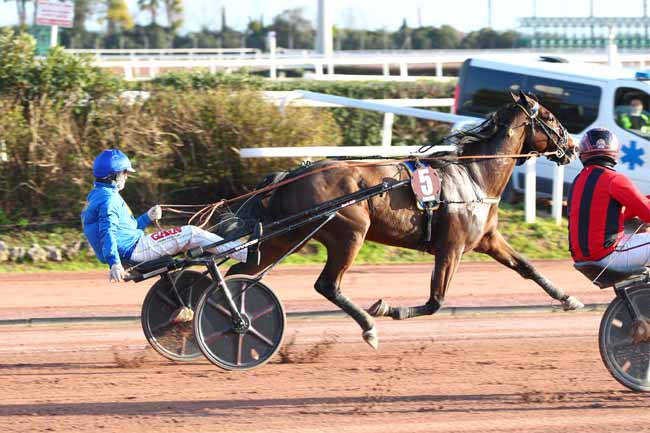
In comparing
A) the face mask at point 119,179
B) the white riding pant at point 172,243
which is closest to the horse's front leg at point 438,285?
the white riding pant at point 172,243

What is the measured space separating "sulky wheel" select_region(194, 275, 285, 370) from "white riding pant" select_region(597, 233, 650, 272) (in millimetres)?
2063

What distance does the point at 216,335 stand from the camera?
22.2 feet

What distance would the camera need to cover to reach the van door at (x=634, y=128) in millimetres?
12250

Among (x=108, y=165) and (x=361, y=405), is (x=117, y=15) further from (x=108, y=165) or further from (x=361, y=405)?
(x=361, y=405)

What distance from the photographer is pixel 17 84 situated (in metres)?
12.3

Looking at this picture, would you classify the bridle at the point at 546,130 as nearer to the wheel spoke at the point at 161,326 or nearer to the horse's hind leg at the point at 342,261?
the horse's hind leg at the point at 342,261

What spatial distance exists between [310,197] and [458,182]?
3.36 ft

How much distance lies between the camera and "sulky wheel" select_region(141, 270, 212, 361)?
7.07 m

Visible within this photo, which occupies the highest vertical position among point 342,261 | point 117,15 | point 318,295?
point 117,15

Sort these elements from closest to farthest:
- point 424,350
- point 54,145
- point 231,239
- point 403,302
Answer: point 231,239 < point 424,350 < point 403,302 < point 54,145

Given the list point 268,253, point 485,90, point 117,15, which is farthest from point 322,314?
point 117,15

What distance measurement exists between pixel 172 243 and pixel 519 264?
2.56m

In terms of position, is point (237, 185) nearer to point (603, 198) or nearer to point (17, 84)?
point (17, 84)

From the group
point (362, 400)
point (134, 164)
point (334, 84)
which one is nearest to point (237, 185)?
point (134, 164)
